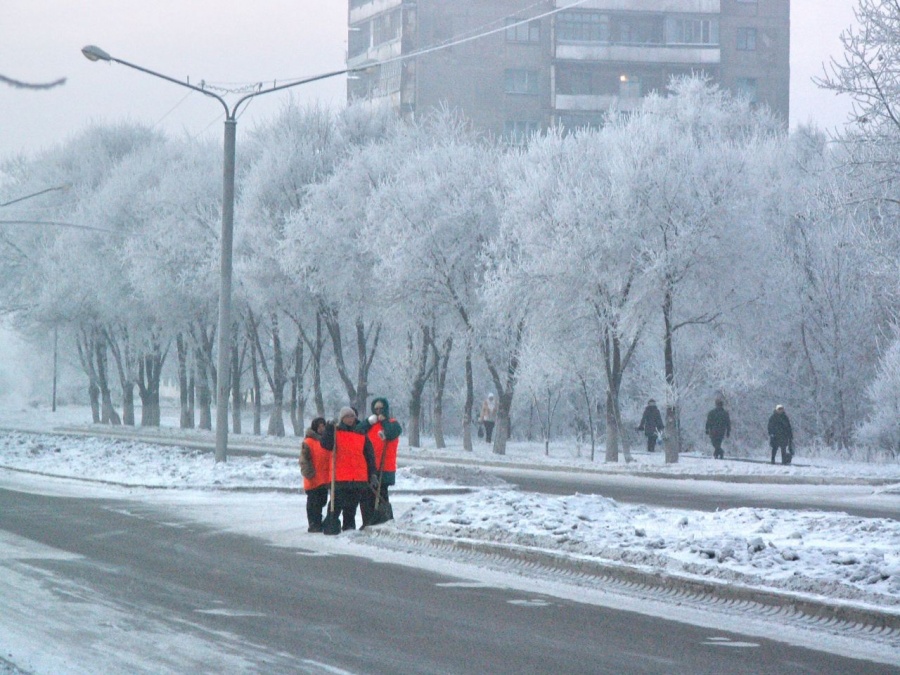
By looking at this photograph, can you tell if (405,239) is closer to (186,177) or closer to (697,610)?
(186,177)

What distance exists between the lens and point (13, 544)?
1519 centimetres

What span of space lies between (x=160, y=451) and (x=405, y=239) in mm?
13143

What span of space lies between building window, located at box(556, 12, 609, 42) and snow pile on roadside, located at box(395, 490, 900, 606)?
6739 centimetres

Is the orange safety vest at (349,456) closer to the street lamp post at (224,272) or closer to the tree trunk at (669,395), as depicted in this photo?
the street lamp post at (224,272)

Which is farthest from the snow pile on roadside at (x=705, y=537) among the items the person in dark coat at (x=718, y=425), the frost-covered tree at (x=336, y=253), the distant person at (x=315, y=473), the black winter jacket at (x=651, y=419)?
the frost-covered tree at (x=336, y=253)

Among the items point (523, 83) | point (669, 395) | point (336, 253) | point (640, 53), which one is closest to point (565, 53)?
point (523, 83)

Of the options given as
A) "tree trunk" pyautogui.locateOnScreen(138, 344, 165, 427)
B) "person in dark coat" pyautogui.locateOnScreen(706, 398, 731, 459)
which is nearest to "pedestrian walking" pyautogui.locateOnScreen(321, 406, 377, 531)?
"person in dark coat" pyautogui.locateOnScreen(706, 398, 731, 459)

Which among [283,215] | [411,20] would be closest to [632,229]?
[283,215]

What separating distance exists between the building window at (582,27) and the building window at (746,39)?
8.88m

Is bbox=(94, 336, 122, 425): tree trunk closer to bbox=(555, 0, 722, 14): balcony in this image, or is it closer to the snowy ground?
bbox=(555, 0, 722, 14): balcony

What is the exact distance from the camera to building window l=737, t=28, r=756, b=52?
84625 mm

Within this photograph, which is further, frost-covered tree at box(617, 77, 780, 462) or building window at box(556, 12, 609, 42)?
building window at box(556, 12, 609, 42)

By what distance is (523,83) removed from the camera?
84000 mm

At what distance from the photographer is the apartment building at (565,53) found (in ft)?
268
